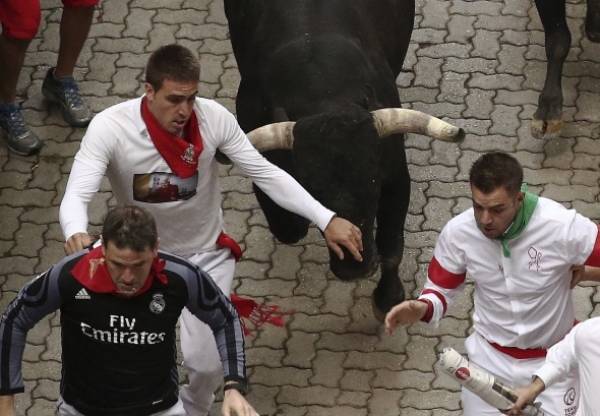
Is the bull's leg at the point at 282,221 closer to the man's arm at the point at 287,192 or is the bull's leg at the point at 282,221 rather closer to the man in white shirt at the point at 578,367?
the man's arm at the point at 287,192

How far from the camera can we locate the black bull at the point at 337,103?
770cm

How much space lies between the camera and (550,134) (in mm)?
9836

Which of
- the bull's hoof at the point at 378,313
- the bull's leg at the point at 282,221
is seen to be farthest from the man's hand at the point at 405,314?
the bull's leg at the point at 282,221

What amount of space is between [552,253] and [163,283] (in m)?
1.76

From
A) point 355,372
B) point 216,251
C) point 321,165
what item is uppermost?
point 321,165

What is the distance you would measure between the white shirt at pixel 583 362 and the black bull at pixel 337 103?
1728 millimetres

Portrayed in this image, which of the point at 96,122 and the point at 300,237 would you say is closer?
the point at 96,122

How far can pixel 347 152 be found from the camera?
7.70m

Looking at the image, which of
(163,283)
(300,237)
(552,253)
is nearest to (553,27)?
(300,237)

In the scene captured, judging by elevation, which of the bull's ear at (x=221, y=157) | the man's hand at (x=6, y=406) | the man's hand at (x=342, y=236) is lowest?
the man's hand at (x=6, y=406)

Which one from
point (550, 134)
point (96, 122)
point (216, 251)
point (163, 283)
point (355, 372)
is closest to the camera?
point (163, 283)

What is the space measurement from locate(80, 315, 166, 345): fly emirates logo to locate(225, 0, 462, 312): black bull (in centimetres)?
166

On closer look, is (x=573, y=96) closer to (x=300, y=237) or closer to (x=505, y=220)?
(x=300, y=237)

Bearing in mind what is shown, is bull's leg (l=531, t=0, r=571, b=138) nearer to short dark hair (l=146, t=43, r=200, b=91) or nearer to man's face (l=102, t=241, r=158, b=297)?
short dark hair (l=146, t=43, r=200, b=91)
